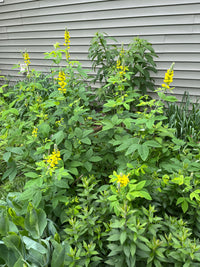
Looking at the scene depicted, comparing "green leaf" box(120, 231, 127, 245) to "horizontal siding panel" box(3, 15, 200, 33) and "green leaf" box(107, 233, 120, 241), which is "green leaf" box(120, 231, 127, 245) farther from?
"horizontal siding panel" box(3, 15, 200, 33)

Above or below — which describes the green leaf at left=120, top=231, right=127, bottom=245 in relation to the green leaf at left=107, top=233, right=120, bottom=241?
above

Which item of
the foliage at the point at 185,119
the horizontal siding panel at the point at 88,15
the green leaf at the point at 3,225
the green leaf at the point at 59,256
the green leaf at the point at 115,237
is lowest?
the green leaf at the point at 59,256

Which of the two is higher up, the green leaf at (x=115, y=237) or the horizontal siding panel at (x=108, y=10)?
the horizontal siding panel at (x=108, y=10)

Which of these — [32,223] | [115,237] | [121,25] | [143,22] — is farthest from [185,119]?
[32,223]

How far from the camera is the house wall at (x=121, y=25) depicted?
2.87 metres

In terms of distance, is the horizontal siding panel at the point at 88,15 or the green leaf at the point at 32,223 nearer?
the green leaf at the point at 32,223

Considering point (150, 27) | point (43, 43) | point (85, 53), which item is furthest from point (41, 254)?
→ point (43, 43)

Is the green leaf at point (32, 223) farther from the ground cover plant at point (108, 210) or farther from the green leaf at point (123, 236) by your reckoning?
the green leaf at point (123, 236)

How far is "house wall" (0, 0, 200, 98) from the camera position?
113 inches

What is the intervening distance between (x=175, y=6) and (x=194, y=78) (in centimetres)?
96

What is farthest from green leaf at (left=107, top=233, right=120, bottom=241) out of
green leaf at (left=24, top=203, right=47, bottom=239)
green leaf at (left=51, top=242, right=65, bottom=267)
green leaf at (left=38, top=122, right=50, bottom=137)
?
green leaf at (left=38, top=122, right=50, bottom=137)

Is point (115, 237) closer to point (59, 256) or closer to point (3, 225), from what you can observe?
point (59, 256)

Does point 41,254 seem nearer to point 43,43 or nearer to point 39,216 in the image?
point 39,216

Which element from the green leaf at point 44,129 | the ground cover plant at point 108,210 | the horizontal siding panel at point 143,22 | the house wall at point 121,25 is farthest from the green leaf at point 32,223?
the horizontal siding panel at point 143,22
